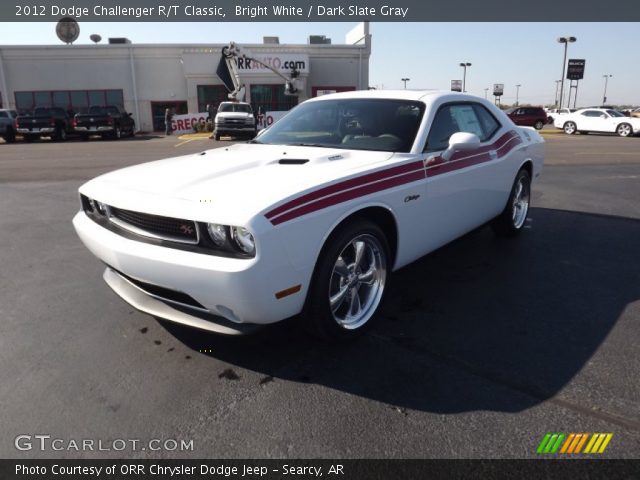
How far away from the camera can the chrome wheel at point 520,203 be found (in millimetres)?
5525

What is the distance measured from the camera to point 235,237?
2545 mm

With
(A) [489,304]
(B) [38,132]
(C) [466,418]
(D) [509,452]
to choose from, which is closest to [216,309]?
(C) [466,418]

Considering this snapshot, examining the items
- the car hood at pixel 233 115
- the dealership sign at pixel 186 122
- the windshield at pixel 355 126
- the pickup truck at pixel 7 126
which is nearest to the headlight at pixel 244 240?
the windshield at pixel 355 126

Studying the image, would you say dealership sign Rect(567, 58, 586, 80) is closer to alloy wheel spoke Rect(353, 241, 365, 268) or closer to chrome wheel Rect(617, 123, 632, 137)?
chrome wheel Rect(617, 123, 632, 137)

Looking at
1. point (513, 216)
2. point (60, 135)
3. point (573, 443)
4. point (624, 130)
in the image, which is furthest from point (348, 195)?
point (624, 130)

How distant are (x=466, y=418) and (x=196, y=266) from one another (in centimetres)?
154

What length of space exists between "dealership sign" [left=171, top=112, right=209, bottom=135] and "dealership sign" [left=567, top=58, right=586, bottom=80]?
31883mm

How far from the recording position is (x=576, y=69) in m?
42.9

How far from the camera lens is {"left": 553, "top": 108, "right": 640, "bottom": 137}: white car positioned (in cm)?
2600

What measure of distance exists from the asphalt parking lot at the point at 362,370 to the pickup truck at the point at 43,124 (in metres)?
21.6

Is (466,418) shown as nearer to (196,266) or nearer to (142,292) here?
(196,266)

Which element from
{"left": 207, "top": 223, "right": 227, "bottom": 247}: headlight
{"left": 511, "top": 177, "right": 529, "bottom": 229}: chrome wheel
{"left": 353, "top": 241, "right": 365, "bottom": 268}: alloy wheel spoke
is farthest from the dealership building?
{"left": 207, "top": 223, "right": 227, "bottom": 247}: headlight

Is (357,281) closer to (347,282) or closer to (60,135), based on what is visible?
(347,282)

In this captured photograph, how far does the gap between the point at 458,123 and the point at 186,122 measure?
28.1 metres
